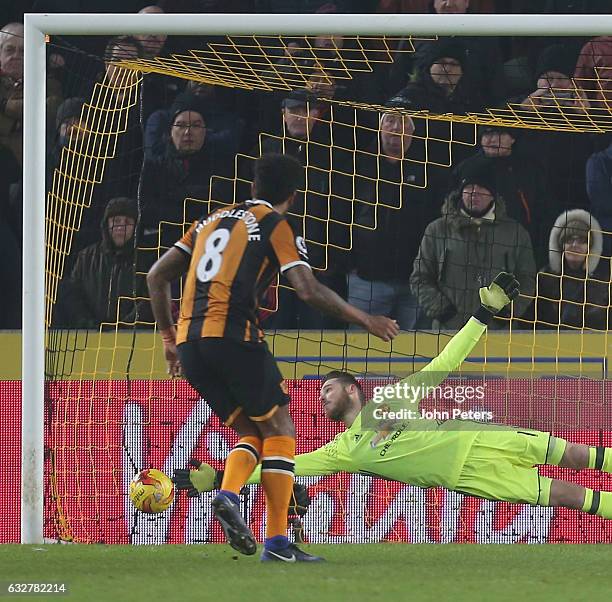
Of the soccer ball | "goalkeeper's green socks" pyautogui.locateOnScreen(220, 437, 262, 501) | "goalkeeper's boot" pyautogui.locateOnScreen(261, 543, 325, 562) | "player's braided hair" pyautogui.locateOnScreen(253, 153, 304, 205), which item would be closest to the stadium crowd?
the soccer ball

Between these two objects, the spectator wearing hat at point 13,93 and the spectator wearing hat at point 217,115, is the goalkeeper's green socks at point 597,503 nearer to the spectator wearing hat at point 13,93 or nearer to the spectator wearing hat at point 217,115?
the spectator wearing hat at point 217,115

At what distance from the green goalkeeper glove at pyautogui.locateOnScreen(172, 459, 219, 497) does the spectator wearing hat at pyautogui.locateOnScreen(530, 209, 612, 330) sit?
2.01 meters

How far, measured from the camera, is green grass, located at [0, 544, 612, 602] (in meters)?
5.17

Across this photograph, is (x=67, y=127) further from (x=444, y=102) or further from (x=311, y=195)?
(x=444, y=102)

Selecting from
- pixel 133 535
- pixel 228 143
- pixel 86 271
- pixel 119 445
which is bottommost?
pixel 133 535

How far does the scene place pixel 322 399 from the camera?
25.7ft

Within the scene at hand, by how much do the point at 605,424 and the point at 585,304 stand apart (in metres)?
0.67

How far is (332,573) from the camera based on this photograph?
583 centimetres

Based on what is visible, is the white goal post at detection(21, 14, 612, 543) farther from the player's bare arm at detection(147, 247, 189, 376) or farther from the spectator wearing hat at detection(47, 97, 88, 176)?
the player's bare arm at detection(147, 247, 189, 376)

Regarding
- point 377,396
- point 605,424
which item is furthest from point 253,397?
point 605,424

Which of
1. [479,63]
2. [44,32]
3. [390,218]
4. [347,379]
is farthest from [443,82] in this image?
[44,32]

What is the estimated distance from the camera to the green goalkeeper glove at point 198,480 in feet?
24.7

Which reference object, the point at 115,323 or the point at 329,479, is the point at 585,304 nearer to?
the point at 329,479

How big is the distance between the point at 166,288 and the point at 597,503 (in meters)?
2.62
